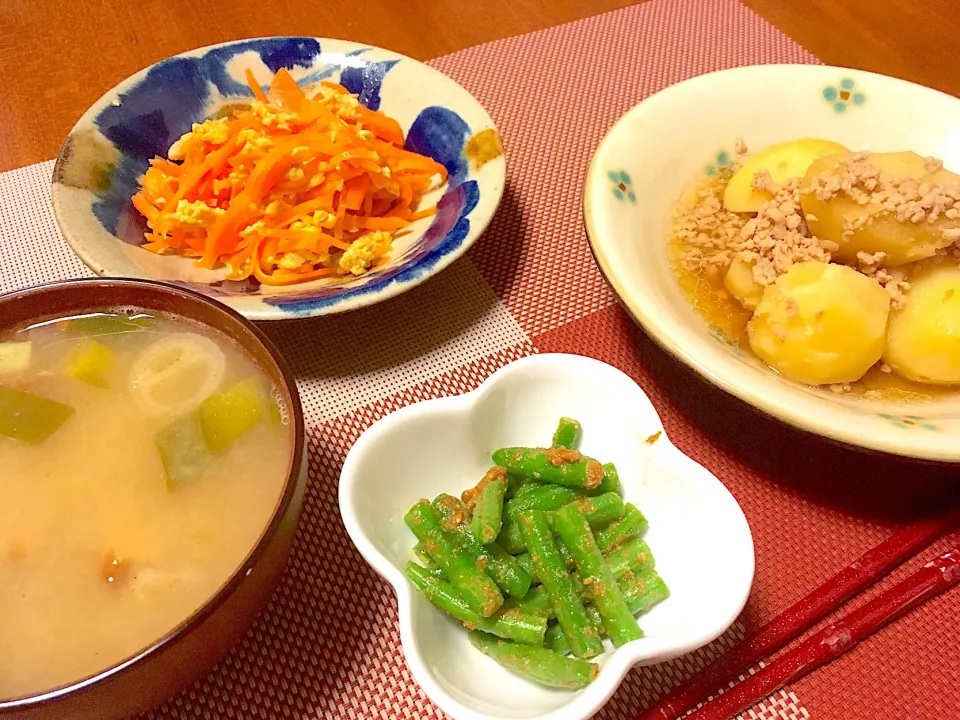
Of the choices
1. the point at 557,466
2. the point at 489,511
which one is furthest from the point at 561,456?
the point at 489,511

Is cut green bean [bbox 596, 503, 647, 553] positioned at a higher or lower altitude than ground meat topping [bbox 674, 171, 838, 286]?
lower

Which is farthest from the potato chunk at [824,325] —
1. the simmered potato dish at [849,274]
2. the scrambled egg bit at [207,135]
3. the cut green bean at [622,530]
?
the scrambled egg bit at [207,135]

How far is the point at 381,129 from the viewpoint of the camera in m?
1.36

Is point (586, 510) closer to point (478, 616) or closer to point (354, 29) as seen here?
point (478, 616)

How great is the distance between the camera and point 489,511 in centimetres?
85

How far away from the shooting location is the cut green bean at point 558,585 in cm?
78

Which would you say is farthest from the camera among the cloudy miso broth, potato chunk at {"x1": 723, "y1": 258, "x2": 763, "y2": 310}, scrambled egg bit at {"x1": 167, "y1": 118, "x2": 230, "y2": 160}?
scrambled egg bit at {"x1": 167, "y1": 118, "x2": 230, "y2": 160}

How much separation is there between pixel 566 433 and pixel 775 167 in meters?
0.64

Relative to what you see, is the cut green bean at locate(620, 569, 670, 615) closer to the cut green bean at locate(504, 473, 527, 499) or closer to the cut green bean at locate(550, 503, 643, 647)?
the cut green bean at locate(550, 503, 643, 647)

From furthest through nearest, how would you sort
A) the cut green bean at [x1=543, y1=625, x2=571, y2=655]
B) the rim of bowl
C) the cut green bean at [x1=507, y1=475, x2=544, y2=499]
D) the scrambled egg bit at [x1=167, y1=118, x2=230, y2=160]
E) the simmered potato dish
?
1. the scrambled egg bit at [x1=167, y1=118, x2=230, y2=160]
2. the simmered potato dish
3. the cut green bean at [x1=507, y1=475, x2=544, y2=499]
4. the cut green bean at [x1=543, y1=625, x2=571, y2=655]
5. the rim of bowl

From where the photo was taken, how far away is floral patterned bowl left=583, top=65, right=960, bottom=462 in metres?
0.90

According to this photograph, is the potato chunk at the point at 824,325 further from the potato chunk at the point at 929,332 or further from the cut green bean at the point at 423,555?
the cut green bean at the point at 423,555

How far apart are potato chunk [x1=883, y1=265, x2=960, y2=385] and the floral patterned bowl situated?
1.9 inches

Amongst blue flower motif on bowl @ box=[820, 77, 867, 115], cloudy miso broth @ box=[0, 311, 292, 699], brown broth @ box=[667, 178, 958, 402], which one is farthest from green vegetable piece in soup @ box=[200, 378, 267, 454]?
blue flower motif on bowl @ box=[820, 77, 867, 115]
